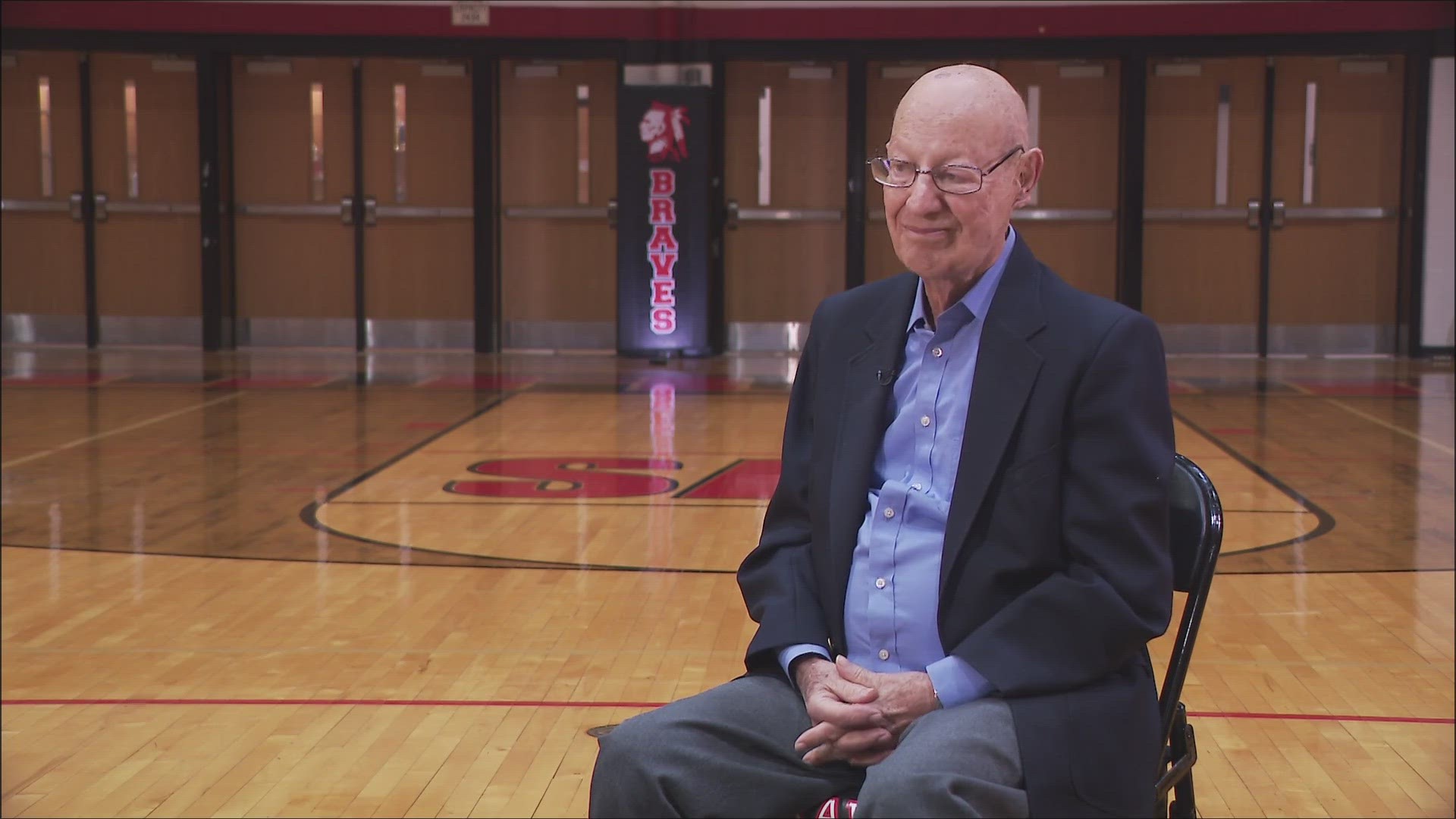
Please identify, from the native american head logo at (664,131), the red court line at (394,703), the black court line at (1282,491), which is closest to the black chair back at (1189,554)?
the red court line at (394,703)

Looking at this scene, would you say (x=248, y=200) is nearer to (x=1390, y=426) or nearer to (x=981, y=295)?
(x=1390, y=426)

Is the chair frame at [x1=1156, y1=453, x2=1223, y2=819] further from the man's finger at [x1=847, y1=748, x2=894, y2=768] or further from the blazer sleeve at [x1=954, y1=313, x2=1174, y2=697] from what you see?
the man's finger at [x1=847, y1=748, x2=894, y2=768]

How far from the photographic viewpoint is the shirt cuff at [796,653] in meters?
1.92

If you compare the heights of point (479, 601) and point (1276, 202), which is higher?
point (1276, 202)

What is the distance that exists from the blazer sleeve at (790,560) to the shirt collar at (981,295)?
5.0 inches

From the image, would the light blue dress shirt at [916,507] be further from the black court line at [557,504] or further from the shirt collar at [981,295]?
the black court line at [557,504]

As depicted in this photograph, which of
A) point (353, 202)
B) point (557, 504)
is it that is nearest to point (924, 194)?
point (557, 504)

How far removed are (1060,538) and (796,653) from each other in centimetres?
33

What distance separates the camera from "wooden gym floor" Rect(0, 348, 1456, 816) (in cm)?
322

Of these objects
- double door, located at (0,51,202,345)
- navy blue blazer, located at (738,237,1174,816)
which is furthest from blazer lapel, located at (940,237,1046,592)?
double door, located at (0,51,202,345)

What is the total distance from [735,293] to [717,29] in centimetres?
204

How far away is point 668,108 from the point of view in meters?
12.0

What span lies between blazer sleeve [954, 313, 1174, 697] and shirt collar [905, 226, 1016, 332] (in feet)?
0.56

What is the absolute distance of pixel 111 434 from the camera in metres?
8.22
